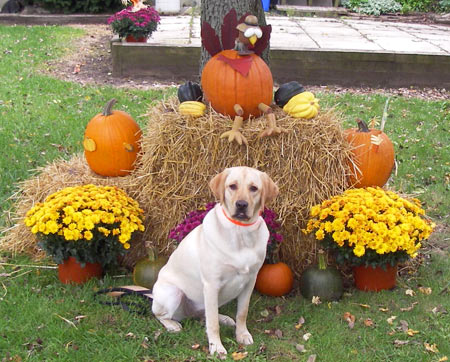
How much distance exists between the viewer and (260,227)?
3340 millimetres

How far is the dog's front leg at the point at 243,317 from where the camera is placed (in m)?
3.47

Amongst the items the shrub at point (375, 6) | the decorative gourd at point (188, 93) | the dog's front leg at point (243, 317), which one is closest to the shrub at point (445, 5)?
the shrub at point (375, 6)

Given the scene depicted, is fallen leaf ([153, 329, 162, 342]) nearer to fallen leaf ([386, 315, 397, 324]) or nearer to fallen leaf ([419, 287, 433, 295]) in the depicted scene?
fallen leaf ([386, 315, 397, 324])

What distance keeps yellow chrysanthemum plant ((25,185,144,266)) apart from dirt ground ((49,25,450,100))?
517 cm

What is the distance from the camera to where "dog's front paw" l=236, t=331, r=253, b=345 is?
3508mm

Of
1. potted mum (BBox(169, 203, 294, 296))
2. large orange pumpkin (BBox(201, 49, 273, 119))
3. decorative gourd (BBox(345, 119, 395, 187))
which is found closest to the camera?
potted mum (BBox(169, 203, 294, 296))

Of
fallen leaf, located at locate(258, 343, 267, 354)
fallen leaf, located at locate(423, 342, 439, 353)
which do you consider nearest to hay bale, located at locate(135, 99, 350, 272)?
fallen leaf, located at locate(258, 343, 267, 354)

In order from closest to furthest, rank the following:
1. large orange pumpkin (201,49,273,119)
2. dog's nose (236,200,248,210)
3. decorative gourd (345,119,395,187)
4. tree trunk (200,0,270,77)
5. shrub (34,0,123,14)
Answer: dog's nose (236,200,248,210) → large orange pumpkin (201,49,273,119) → decorative gourd (345,119,395,187) → tree trunk (200,0,270,77) → shrub (34,0,123,14)

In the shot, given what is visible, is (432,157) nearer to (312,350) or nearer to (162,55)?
(312,350)

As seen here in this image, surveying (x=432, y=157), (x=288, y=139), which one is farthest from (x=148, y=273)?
(x=432, y=157)

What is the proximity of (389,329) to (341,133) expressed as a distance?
62.6 inches

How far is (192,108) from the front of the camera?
14.0ft

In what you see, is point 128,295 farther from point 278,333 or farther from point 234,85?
point 234,85

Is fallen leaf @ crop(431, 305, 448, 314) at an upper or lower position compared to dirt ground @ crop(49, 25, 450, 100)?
lower
